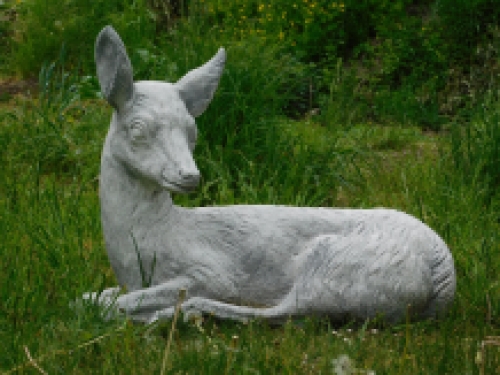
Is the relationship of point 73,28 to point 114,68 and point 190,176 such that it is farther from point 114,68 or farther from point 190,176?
point 190,176

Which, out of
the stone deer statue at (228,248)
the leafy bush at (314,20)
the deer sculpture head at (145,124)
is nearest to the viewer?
the deer sculpture head at (145,124)

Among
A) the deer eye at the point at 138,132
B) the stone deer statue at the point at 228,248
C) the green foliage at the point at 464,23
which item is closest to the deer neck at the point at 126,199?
the stone deer statue at the point at 228,248

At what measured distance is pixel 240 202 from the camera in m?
4.90

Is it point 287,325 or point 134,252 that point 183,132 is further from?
point 287,325

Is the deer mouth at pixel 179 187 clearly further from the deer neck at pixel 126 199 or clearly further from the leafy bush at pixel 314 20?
the leafy bush at pixel 314 20

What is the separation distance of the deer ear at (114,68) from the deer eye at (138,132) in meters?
0.12

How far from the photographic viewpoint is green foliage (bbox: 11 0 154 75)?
8422 millimetres

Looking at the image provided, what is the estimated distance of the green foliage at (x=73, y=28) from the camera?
332 inches

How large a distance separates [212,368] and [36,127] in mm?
3980

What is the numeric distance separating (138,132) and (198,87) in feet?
1.35

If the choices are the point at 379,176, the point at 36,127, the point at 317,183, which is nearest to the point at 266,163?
the point at 317,183

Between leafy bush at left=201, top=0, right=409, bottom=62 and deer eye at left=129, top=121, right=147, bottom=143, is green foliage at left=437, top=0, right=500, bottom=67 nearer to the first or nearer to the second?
leafy bush at left=201, top=0, right=409, bottom=62

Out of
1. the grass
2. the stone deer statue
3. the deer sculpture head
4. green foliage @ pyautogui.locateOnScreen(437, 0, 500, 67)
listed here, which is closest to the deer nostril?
the deer sculpture head

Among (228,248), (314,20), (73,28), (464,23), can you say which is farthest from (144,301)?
(464,23)
